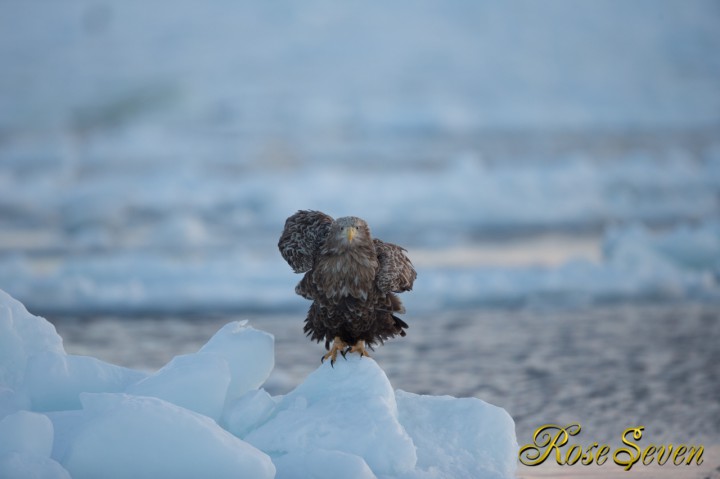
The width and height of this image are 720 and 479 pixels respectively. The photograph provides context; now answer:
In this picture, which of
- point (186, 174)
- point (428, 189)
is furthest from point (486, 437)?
point (186, 174)

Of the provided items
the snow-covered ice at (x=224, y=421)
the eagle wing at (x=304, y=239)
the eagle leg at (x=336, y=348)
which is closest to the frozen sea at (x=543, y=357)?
the snow-covered ice at (x=224, y=421)

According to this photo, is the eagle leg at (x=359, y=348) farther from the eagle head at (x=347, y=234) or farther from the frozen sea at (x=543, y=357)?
the frozen sea at (x=543, y=357)

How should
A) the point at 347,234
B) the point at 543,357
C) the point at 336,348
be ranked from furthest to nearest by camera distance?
the point at 543,357, the point at 336,348, the point at 347,234

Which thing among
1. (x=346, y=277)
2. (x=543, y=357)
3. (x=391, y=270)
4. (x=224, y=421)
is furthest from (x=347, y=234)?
(x=543, y=357)

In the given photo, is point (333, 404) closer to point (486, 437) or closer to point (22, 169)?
point (486, 437)

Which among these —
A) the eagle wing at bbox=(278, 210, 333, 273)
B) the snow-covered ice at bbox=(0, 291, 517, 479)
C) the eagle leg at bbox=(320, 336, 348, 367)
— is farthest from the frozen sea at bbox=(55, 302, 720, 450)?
the eagle wing at bbox=(278, 210, 333, 273)

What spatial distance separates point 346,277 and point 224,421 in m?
0.82

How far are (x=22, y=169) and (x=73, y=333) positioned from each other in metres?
Answer: 11.1

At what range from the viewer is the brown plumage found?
4441 millimetres

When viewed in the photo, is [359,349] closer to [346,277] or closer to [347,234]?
[346,277]

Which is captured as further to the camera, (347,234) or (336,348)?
(336,348)

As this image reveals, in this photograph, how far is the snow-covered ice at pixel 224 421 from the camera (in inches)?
156

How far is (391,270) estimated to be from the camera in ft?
14.9

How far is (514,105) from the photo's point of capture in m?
24.3
